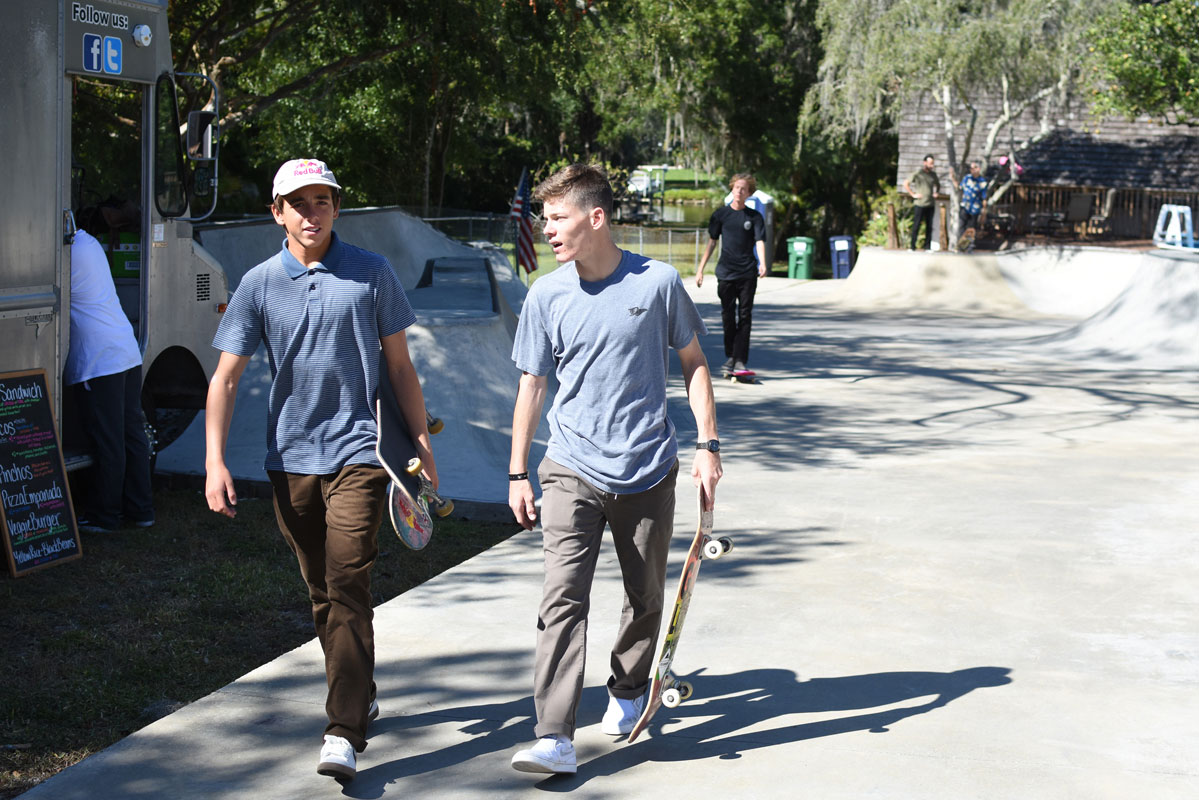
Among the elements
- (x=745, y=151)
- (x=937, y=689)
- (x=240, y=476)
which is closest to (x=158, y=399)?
(x=240, y=476)

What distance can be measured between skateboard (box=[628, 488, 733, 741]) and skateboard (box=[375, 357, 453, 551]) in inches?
33.0

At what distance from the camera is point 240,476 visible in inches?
334

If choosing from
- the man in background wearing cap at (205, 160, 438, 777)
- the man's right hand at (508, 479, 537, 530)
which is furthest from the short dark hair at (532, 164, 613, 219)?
the man's right hand at (508, 479, 537, 530)

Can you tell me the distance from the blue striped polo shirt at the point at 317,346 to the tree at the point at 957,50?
68.0ft

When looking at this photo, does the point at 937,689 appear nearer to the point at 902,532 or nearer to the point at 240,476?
the point at 902,532

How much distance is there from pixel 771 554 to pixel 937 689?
1990 millimetres

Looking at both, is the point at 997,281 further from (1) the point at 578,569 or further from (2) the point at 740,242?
(1) the point at 578,569

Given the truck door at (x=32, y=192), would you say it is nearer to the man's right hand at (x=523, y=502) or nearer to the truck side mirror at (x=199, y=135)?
the truck side mirror at (x=199, y=135)

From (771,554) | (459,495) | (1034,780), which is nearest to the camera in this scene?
(1034,780)

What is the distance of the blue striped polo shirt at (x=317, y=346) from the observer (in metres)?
4.14

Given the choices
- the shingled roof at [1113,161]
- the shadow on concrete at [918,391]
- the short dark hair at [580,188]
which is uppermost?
the shingled roof at [1113,161]

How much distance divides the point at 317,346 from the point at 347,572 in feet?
2.34

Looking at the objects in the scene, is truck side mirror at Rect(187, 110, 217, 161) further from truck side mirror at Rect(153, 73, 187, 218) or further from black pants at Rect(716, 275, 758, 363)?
black pants at Rect(716, 275, 758, 363)

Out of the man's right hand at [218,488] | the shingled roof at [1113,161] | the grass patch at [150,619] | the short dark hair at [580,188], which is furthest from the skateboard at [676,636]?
the shingled roof at [1113,161]
